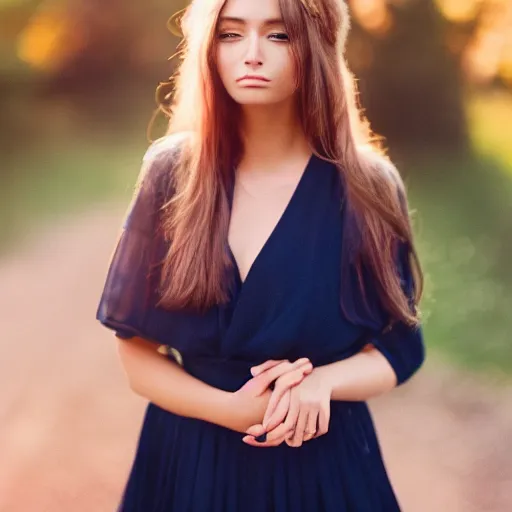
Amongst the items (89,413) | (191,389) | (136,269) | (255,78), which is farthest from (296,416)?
(89,413)

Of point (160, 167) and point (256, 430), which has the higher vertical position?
point (160, 167)

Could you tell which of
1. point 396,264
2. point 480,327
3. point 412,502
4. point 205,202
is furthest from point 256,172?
point 480,327

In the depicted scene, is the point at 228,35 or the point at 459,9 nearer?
the point at 228,35

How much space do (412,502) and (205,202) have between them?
1.03 m

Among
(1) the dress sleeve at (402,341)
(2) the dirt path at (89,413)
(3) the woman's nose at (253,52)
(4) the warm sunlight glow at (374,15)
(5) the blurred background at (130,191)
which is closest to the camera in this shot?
(3) the woman's nose at (253,52)

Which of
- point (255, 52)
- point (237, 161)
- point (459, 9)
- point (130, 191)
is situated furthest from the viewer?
point (130, 191)

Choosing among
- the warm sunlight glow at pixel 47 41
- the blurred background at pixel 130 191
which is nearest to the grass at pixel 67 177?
the blurred background at pixel 130 191

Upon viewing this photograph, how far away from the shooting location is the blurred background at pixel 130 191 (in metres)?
1.73

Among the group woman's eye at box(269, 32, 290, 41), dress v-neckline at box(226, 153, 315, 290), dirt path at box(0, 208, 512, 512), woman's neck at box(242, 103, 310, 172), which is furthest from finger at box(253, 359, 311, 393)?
dirt path at box(0, 208, 512, 512)

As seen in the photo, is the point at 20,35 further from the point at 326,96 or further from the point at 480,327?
the point at 480,327

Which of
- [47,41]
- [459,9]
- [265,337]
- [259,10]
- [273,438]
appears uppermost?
[459,9]

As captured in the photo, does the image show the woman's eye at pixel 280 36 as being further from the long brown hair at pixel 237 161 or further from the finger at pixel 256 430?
the finger at pixel 256 430

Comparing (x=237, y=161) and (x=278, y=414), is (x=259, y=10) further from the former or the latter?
(x=278, y=414)

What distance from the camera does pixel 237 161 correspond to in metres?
0.88
